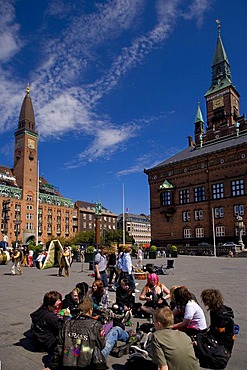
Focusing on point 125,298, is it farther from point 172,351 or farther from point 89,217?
point 89,217

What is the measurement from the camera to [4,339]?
6230 mm

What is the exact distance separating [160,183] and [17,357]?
5406 centimetres

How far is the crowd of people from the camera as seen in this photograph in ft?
12.3

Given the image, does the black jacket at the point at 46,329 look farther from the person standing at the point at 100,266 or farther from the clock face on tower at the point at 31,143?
the clock face on tower at the point at 31,143

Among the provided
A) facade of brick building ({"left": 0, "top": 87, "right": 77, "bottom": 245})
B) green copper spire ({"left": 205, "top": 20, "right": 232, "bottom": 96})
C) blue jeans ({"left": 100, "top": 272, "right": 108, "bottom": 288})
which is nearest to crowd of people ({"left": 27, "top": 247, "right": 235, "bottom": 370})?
blue jeans ({"left": 100, "top": 272, "right": 108, "bottom": 288})

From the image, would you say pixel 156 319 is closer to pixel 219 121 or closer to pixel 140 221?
pixel 219 121

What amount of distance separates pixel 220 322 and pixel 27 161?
8675 centimetres

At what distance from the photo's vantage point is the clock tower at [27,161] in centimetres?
8612

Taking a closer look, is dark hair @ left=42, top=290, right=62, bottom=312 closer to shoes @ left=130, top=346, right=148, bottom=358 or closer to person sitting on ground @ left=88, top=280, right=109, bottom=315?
shoes @ left=130, top=346, right=148, bottom=358

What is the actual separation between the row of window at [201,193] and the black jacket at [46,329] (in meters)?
44.5

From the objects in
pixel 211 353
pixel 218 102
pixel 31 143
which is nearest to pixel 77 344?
pixel 211 353

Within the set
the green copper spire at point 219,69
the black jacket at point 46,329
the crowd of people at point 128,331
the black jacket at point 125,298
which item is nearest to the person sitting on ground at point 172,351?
the crowd of people at point 128,331

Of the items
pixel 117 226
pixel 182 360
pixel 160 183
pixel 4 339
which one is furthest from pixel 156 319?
pixel 117 226

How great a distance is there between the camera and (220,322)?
195 inches
